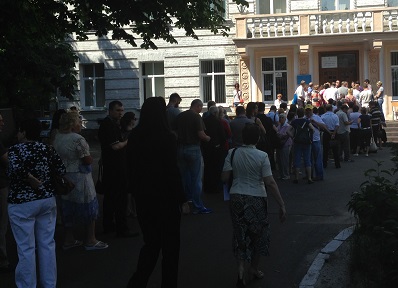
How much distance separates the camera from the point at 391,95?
28.4 m

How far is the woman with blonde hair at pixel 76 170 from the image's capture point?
8.57 meters

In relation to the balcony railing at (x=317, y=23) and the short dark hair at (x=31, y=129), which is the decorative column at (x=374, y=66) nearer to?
the balcony railing at (x=317, y=23)

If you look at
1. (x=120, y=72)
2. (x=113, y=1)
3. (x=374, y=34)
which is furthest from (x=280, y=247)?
(x=120, y=72)

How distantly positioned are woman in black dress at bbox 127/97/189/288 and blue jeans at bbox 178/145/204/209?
477cm

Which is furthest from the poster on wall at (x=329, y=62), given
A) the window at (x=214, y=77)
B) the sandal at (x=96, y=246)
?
the sandal at (x=96, y=246)

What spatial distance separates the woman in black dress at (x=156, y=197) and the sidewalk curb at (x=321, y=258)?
5.53ft

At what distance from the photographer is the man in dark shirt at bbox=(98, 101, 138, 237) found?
962cm

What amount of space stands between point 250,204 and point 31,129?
2.46m

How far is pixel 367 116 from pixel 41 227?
15.9 meters

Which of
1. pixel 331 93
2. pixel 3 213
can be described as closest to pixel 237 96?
pixel 331 93

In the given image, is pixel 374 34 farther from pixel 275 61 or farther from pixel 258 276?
pixel 258 276

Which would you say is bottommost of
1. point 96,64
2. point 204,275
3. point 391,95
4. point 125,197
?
point 204,275

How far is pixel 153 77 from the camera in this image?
30.9m

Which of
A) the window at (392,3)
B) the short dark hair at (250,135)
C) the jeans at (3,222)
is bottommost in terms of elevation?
the jeans at (3,222)
